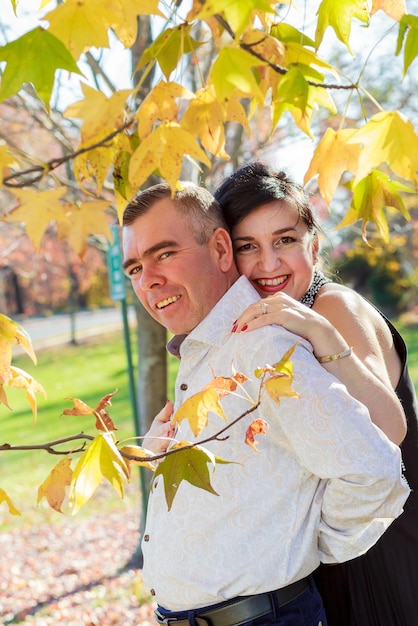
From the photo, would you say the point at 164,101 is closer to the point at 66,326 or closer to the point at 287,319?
the point at 287,319

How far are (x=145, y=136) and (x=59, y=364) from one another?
Result: 22063 mm

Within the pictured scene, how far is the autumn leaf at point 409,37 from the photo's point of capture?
1.38 m

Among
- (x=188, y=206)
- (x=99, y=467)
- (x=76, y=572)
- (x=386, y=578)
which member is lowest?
(x=76, y=572)

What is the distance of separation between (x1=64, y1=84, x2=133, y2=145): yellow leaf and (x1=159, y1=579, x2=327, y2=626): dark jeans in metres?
1.20

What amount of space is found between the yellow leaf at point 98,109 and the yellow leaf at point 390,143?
16.8 inches

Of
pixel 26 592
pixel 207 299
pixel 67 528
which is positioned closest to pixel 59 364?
pixel 67 528

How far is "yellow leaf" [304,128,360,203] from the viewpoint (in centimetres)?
166

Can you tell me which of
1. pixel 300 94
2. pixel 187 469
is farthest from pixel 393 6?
pixel 187 469

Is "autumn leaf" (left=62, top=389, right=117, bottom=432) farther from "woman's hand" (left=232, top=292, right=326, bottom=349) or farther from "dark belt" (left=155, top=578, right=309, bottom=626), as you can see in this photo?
"dark belt" (left=155, top=578, right=309, bottom=626)

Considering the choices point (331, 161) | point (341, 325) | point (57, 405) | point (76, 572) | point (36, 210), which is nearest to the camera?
point (36, 210)

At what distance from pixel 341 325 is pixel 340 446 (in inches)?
19.0

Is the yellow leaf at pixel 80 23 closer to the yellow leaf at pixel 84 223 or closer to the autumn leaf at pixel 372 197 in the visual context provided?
the yellow leaf at pixel 84 223

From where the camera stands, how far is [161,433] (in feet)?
7.30

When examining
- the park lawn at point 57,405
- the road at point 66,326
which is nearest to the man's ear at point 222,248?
the park lawn at point 57,405
